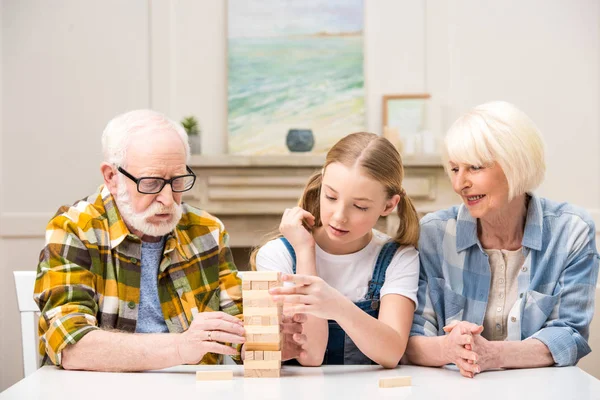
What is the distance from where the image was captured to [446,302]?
2.17 meters

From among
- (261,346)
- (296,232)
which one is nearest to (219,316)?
(261,346)

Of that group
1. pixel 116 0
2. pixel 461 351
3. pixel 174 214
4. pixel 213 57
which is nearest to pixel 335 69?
pixel 213 57

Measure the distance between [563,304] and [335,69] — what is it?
125 inches

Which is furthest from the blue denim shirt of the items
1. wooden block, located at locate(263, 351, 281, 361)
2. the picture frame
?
the picture frame

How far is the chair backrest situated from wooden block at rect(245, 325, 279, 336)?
75 cm

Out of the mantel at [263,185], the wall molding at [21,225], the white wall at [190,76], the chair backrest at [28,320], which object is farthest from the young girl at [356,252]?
the wall molding at [21,225]

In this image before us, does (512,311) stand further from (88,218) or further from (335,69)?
(335,69)

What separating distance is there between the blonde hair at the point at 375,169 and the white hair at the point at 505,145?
0.65 ft

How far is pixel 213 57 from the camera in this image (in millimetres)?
5000

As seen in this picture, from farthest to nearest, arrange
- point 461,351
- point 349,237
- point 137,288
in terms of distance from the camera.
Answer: point 137,288 → point 349,237 → point 461,351

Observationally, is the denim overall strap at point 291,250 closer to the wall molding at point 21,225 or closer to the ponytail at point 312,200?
the ponytail at point 312,200

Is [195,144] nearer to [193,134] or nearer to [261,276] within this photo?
[193,134]

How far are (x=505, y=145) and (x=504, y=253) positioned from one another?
1.13 ft

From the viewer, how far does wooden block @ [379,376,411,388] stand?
5.64ft
